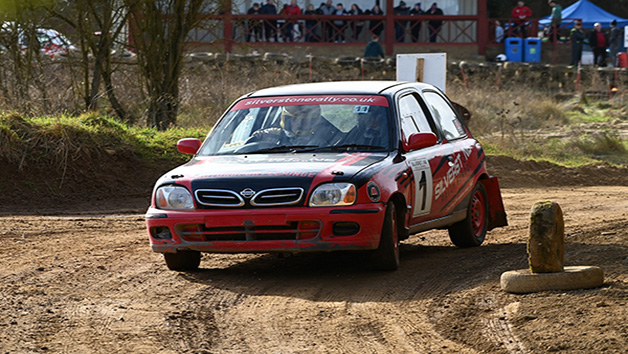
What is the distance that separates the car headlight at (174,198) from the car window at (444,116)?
279 centimetres

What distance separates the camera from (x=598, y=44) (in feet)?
121

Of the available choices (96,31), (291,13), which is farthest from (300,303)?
(291,13)

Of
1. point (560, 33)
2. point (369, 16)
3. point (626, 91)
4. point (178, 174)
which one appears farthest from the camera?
point (560, 33)

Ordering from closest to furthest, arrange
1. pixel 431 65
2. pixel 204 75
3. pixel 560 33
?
pixel 431 65, pixel 204 75, pixel 560 33

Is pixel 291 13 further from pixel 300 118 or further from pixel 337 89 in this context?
pixel 300 118

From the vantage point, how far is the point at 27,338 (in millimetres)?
5684

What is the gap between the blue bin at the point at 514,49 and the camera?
38375 mm

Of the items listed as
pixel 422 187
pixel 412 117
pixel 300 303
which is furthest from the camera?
pixel 412 117

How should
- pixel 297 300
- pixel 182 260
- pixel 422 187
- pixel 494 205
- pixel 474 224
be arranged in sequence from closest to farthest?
pixel 297 300 → pixel 182 260 → pixel 422 187 → pixel 474 224 → pixel 494 205

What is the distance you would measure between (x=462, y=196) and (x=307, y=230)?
2404mm

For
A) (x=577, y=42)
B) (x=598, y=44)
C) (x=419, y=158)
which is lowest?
(x=598, y=44)

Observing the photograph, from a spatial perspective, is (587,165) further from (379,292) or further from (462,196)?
(379,292)

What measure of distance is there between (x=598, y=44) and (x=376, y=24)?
827cm

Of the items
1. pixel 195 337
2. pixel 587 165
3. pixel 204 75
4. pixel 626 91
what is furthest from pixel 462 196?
pixel 626 91
